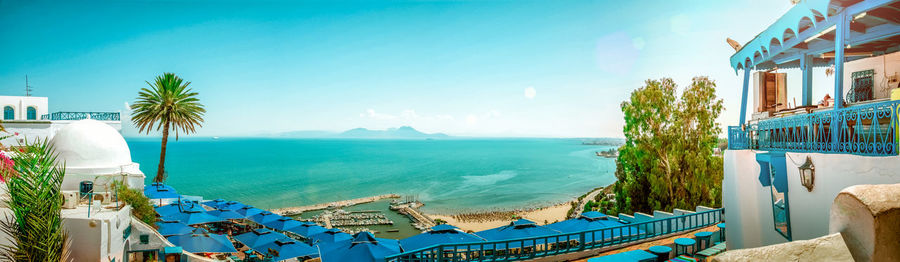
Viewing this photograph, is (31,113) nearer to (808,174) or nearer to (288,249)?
(288,249)

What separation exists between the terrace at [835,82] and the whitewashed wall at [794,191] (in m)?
0.19

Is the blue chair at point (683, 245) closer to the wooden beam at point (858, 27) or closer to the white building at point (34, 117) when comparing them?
the wooden beam at point (858, 27)

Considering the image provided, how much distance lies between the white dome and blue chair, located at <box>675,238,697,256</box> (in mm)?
26965

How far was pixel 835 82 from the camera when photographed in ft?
22.3

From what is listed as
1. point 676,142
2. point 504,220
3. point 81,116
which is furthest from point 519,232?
point 504,220

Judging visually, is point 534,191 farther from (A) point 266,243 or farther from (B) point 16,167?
(B) point 16,167

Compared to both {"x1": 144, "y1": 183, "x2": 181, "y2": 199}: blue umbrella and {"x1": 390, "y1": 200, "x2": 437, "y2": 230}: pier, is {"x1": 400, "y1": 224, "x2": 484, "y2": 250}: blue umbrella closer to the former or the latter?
{"x1": 144, "y1": 183, "x2": 181, "y2": 199}: blue umbrella

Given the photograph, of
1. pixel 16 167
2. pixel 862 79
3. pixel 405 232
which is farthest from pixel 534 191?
pixel 16 167

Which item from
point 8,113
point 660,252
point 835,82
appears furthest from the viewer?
point 8,113

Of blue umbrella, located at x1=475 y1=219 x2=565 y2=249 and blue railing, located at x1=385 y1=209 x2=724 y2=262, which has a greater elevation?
blue railing, located at x1=385 y1=209 x2=724 y2=262

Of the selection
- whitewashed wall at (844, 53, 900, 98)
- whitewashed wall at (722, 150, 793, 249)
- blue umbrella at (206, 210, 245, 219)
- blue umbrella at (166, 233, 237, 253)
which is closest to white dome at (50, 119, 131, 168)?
blue umbrella at (206, 210, 245, 219)

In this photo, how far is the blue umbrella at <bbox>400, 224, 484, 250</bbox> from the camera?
13.2 meters

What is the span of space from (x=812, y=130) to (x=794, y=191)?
1.34 meters

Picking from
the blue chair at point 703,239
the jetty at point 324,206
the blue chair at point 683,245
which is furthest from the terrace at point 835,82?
the jetty at point 324,206
